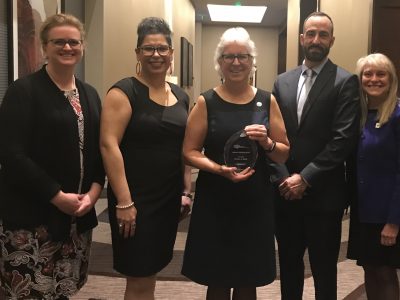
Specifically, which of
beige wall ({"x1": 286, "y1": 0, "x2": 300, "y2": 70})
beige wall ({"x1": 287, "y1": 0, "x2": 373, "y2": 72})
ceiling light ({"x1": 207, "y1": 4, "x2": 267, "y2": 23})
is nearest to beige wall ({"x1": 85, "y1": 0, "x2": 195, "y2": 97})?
beige wall ({"x1": 286, "y1": 0, "x2": 300, "y2": 70})

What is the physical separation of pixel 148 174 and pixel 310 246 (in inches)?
35.7

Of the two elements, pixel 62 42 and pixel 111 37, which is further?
pixel 111 37

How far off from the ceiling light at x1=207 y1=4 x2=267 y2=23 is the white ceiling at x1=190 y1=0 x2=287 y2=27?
16 centimetres

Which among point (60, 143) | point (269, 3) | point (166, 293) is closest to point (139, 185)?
point (60, 143)

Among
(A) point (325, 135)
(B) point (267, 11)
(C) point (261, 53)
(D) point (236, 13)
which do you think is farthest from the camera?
(C) point (261, 53)

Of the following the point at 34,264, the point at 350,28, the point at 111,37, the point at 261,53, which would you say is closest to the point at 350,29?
the point at 350,28

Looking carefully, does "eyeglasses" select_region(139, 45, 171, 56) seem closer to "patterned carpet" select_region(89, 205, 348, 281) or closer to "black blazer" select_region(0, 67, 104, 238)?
"black blazer" select_region(0, 67, 104, 238)

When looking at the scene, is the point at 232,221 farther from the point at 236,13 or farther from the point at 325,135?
the point at 236,13

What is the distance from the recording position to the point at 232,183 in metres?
2.02

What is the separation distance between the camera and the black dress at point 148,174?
1.98 m

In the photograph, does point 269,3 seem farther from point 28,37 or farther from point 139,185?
point 139,185

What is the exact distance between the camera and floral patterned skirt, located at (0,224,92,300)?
192 cm

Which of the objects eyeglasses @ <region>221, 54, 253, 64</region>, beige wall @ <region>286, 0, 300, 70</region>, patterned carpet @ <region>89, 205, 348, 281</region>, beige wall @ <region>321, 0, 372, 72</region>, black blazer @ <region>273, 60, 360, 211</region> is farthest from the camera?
beige wall @ <region>286, 0, 300, 70</region>

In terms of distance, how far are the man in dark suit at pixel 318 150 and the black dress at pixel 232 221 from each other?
0.95 ft
